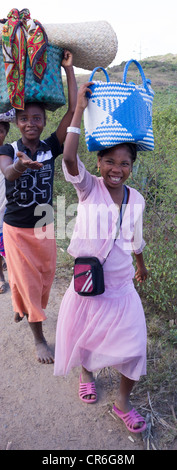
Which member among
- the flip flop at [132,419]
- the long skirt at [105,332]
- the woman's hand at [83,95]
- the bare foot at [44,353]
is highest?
the woman's hand at [83,95]

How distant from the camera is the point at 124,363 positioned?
2.07 meters

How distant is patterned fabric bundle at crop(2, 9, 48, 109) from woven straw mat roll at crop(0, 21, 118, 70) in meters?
0.11

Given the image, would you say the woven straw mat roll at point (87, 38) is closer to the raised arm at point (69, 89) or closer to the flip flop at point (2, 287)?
the raised arm at point (69, 89)

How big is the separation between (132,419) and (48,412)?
1.58 ft

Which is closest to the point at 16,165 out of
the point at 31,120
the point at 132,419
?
the point at 31,120

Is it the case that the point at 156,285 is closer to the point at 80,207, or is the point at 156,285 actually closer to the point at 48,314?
the point at 48,314

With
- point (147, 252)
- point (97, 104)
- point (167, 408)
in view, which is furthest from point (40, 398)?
point (97, 104)

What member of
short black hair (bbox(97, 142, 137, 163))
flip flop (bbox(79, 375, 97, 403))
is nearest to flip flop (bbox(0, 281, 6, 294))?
flip flop (bbox(79, 375, 97, 403))

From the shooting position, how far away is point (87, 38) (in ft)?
6.77

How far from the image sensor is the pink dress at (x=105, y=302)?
1.98 metres

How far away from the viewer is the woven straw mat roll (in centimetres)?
205

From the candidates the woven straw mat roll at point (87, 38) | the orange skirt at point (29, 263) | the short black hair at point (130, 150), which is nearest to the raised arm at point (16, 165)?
the short black hair at point (130, 150)

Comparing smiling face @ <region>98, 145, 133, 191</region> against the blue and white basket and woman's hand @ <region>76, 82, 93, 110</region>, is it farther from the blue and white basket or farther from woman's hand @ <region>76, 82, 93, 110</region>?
woman's hand @ <region>76, 82, 93, 110</region>

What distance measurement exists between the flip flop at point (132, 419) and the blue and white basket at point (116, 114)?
55.7 inches
